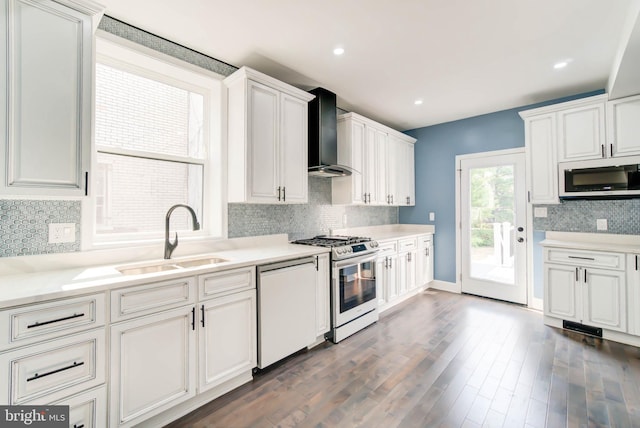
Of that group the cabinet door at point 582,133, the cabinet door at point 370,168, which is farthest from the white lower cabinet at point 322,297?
the cabinet door at point 582,133

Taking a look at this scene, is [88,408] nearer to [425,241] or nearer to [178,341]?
[178,341]

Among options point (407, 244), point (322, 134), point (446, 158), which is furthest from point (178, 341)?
point (446, 158)

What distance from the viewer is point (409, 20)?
2.17 m

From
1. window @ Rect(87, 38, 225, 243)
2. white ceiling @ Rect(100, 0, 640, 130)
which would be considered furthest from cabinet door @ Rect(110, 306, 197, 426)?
white ceiling @ Rect(100, 0, 640, 130)

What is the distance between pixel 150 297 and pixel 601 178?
4286 millimetres

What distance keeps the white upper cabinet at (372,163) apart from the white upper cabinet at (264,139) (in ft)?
2.79

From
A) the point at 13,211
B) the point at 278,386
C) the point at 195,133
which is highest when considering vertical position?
the point at 195,133

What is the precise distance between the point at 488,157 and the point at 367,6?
314 centimetres

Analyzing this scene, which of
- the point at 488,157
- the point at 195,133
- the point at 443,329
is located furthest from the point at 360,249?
the point at 488,157

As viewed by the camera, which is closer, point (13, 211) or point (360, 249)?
point (13, 211)

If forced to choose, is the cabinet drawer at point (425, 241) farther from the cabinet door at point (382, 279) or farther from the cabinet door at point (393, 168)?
the cabinet door at point (382, 279)

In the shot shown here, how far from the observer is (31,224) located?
179 centimetres

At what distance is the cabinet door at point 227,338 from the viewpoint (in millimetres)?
1921

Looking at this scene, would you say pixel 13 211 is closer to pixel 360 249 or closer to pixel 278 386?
pixel 278 386
